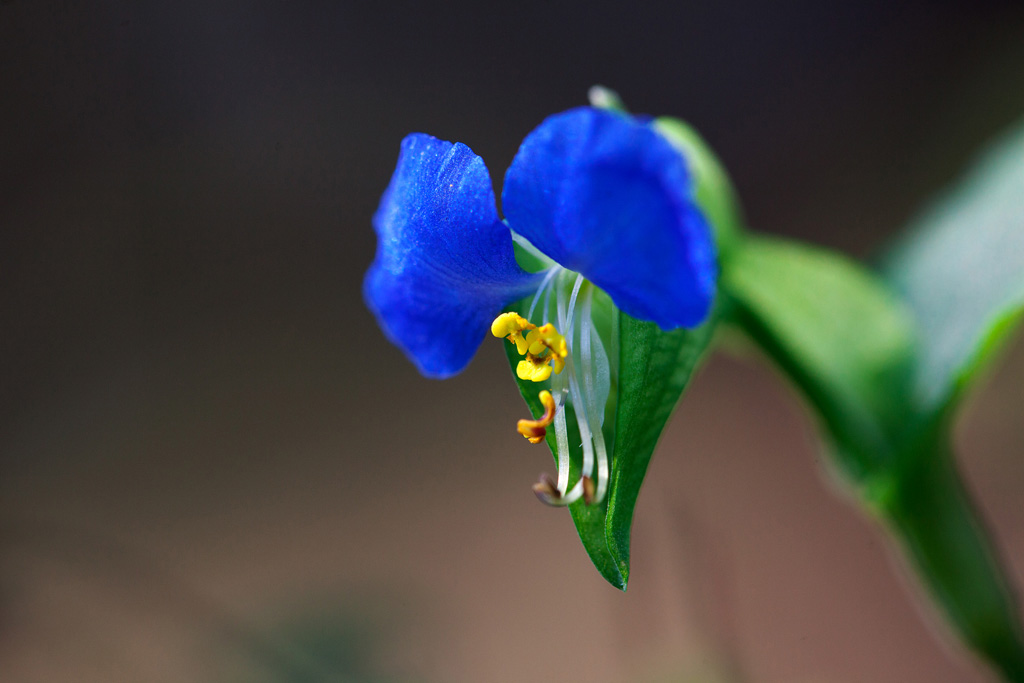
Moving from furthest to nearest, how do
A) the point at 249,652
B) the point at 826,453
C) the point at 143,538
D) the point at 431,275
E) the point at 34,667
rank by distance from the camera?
the point at 143,538, the point at 34,667, the point at 249,652, the point at 826,453, the point at 431,275

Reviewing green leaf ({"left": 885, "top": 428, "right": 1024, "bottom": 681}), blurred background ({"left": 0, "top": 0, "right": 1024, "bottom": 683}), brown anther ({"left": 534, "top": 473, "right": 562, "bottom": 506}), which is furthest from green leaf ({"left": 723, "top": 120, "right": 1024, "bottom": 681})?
blurred background ({"left": 0, "top": 0, "right": 1024, "bottom": 683})

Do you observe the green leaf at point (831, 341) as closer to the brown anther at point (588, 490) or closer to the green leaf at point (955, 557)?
the green leaf at point (955, 557)

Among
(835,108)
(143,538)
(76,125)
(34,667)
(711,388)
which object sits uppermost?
(835,108)

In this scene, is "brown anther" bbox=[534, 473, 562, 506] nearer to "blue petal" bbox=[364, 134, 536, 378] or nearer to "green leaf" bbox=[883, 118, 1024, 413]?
"blue petal" bbox=[364, 134, 536, 378]

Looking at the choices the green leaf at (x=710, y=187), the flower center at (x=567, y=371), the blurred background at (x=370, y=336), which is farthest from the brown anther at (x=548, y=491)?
the blurred background at (x=370, y=336)

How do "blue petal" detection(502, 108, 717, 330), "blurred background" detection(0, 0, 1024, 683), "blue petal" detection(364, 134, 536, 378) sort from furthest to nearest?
"blurred background" detection(0, 0, 1024, 683)
"blue petal" detection(364, 134, 536, 378)
"blue petal" detection(502, 108, 717, 330)

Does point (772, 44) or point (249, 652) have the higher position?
point (772, 44)

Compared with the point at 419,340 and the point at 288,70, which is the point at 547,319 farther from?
the point at 288,70

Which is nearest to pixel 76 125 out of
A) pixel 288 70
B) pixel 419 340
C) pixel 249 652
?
pixel 288 70
